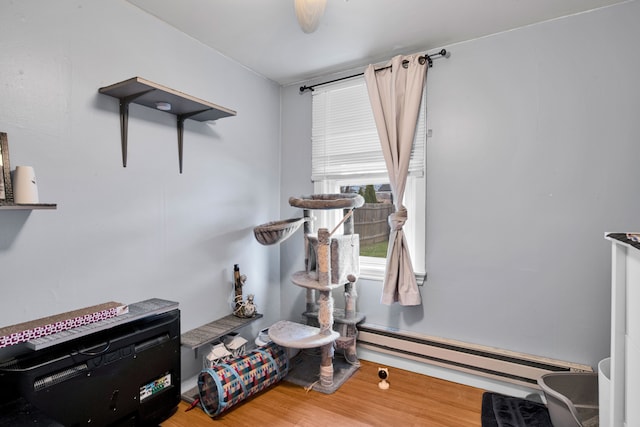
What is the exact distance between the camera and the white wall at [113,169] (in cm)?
143

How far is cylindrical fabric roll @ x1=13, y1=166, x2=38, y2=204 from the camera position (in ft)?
4.38

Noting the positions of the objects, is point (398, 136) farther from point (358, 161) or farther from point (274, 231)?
point (274, 231)

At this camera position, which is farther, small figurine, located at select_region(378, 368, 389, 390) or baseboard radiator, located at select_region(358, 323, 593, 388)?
small figurine, located at select_region(378, 368, 389, 390)

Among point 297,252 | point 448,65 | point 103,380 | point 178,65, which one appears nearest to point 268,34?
point 178,65

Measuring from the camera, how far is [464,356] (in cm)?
212

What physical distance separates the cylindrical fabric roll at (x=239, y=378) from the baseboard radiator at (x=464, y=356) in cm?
72

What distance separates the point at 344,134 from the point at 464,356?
181cm

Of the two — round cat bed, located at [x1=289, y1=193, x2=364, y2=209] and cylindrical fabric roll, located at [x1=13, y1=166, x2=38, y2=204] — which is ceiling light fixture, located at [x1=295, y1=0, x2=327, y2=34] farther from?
cylindrical fabric roll, located at [x1=13, y1=166, x2=38, y2=204]

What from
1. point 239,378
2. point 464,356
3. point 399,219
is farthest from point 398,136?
point 239,378

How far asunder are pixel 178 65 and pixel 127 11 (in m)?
0.37

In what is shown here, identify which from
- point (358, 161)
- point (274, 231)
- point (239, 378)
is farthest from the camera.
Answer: point (358, 161)

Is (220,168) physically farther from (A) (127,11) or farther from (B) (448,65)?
(B) (448,65)

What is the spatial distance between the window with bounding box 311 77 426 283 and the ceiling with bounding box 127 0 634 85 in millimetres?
306

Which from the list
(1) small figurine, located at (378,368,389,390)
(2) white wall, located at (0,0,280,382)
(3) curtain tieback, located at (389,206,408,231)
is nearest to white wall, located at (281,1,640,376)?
(3) curtain tieback, located at (389,206,408,231)
